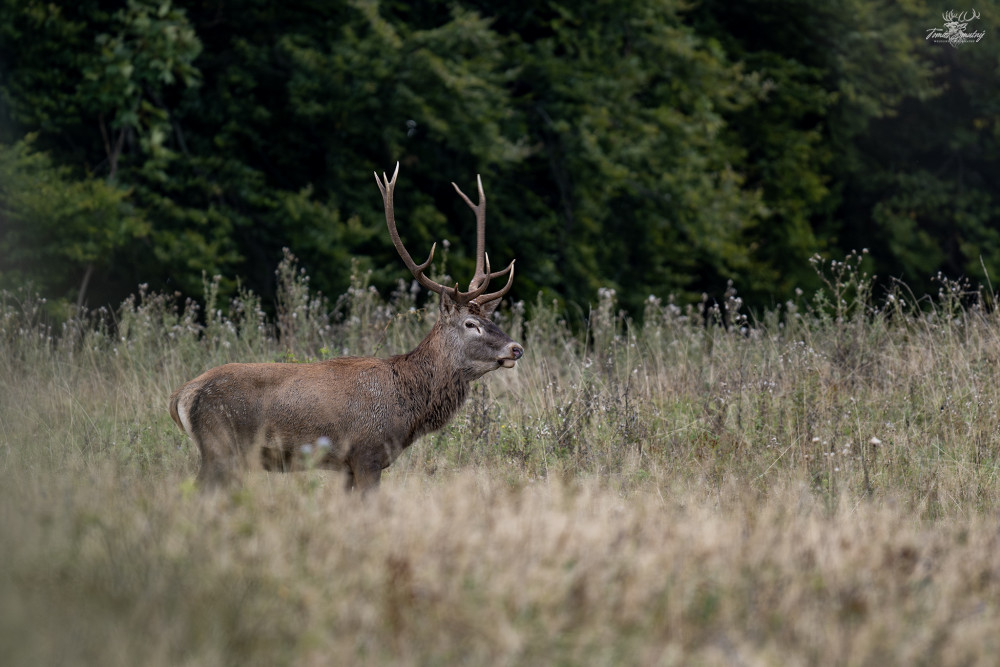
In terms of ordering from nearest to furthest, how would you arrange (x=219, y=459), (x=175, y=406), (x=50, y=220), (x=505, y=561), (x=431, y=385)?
(x=505, y=561) → (x=219, y=459) → (x=175, y=406) → (x=431, y=385) → (x=50, y=220)

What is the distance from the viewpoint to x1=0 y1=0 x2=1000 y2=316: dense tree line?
1457 cm

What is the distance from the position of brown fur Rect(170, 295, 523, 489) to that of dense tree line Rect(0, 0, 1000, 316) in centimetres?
673

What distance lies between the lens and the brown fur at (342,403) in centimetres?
603

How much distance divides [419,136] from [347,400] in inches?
431

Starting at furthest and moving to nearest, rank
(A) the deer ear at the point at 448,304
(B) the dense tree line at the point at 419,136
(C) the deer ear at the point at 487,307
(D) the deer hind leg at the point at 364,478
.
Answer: (B) the dense tree line at the point at 419,136
(C) the deer ear at the point at 487,307
(A) the deer ear at the point at 448,304
(D) the deer hind leg at the point at 364,478

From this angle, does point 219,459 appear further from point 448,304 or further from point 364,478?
point 448,304

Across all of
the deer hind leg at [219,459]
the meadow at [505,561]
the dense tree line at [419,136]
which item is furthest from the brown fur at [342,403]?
the dense tree line at [419,136]

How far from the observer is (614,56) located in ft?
56.7

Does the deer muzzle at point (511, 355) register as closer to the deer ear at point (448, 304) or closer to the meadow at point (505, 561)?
the deer ear at point (448, 304)

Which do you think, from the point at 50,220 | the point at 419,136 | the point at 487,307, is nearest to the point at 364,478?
the point at 487,307

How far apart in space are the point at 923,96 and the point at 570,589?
19236mm

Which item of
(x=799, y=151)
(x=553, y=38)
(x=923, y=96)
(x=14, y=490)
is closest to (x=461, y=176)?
(x=553, y=38)

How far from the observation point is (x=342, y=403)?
6363 mm

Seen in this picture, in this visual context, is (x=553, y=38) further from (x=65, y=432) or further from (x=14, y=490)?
(x=14, y=490)
